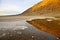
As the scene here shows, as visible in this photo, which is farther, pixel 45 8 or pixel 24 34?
pixel 45 8

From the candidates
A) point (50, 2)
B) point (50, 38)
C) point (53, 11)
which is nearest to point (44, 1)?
point (50, 2)

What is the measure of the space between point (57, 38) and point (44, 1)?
20613 millimetres

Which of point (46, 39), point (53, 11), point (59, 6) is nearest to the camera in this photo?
point (46, 39)

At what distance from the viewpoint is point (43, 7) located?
24594 millimetres

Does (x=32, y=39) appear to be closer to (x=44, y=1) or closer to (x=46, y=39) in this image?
(x=46, y=39)

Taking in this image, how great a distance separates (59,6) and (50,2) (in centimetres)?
148

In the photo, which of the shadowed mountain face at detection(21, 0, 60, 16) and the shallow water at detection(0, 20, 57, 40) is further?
the shadowed mountain face at detection(21, 0, 60, 16)

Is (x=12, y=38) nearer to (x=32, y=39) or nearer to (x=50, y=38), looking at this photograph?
(x=32, y=39)

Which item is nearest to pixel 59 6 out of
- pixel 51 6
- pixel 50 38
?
pixel 51 6

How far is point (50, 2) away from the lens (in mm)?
25234

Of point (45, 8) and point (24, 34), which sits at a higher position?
point (45, 8)

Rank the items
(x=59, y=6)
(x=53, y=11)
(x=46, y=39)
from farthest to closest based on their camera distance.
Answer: (x=59, y=6) → (x=53, y=11) → (x=46, y=39)

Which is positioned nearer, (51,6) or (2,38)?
(2,38)

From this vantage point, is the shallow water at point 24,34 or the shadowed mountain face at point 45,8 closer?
the shallow water at point 24,34
